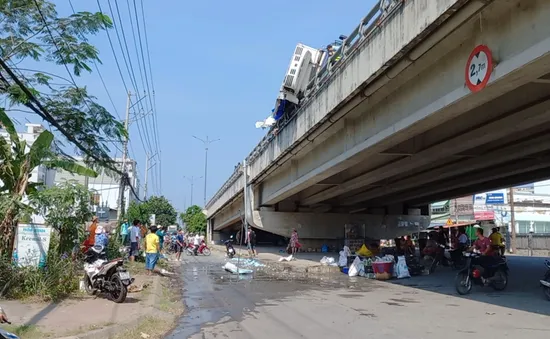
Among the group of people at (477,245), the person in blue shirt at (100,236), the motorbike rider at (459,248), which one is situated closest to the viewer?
the person in blue shirt at (100,236)

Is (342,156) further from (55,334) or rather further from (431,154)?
(55,334)

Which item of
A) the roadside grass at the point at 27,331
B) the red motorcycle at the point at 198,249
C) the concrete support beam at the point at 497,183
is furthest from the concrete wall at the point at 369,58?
the red motorcycle at the point at 198,249

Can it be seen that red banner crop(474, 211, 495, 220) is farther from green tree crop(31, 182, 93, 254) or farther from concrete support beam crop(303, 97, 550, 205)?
green tree crop(31, 182, 93, 254)

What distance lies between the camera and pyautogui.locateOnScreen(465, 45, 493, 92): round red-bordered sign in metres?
9.05

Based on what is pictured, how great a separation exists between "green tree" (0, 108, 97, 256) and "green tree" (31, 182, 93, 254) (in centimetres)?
45

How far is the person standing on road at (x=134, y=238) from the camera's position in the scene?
20234 mm

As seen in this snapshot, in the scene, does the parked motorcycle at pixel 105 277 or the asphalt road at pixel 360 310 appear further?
the parked motorcycle at pixel 105 277

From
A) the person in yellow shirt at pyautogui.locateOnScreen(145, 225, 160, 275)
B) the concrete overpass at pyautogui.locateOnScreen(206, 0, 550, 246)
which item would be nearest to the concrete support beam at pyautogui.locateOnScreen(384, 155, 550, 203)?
the concrete overpass at pyautogui.locateOnScreen(206, 0, 550, 246)

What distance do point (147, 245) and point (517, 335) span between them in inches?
451

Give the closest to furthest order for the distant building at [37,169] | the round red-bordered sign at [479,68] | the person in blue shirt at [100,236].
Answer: the round red-bordered sign at [479,68] → the person in blue shirt at [100,236] → the distant building at [37,169]

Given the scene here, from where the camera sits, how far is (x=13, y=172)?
11.4 metres

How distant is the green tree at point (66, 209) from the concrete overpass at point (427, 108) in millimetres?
7528

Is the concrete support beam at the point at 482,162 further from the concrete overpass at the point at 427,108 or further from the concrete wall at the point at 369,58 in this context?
the concrete wall at the point at 369,58

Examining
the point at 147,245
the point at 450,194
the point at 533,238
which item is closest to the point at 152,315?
the point at 147,245
